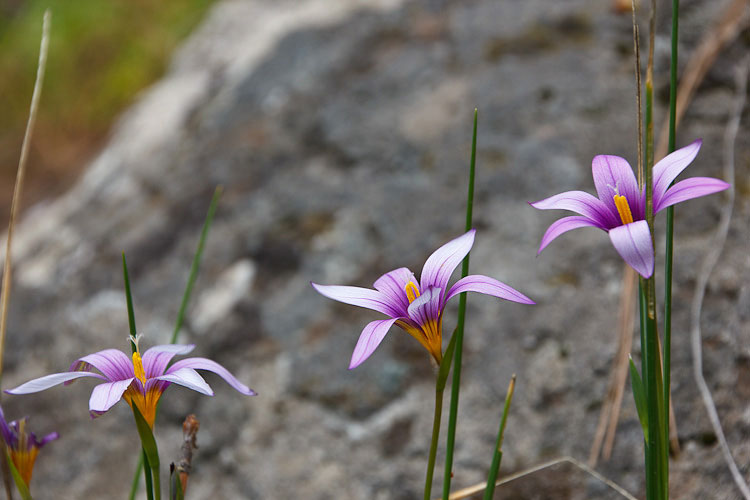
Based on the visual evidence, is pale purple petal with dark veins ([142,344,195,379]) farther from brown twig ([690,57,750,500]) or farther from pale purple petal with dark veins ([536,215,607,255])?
brown twig ([690,57,750,500])

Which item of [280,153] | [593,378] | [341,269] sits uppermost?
[280,153]

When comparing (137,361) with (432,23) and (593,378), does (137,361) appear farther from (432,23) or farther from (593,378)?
(432,23)

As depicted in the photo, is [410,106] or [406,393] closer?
[406,393]

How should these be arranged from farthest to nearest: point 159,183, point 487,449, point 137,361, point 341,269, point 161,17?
point 161,17 < point 159,183 < point 341,269 < point 487,449 < point 137,361

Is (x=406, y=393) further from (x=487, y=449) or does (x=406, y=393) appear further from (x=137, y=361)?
(x=137, y=361)

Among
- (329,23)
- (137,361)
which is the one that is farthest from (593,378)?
(329,23)

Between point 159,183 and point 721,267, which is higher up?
point 159,183

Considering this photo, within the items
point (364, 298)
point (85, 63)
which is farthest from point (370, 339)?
point (85, 63)

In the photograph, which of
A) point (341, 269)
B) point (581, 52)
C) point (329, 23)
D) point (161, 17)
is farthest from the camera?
point (161, 17)
